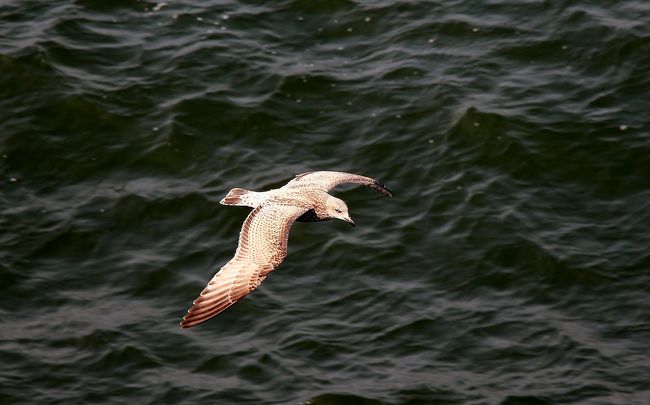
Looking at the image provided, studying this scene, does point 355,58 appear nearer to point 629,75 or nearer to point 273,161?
point 273,161

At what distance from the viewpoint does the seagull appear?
10078mm

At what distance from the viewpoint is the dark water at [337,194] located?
1345 centimetres

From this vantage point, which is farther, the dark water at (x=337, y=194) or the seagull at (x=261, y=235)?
the dark water at (x=337, y=194)

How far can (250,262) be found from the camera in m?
10.5

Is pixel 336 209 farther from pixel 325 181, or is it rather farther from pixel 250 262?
pixel 250 262

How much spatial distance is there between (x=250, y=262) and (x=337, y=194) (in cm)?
497

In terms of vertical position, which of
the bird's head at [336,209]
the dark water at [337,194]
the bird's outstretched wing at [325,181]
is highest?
the bird's head at [336,209]

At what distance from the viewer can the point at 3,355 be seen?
13.9 m

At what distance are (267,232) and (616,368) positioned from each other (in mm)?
4786

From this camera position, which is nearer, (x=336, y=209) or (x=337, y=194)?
(x=336, y=209)

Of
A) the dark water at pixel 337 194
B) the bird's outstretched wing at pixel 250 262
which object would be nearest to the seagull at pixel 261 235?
the bird's outstretched wing at pixel 250 262

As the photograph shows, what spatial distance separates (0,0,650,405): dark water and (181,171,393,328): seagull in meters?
2.42

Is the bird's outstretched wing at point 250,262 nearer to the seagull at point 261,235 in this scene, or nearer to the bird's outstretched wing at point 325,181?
the seagull at point 261,235

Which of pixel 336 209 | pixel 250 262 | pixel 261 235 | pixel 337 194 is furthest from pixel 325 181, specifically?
pixel 337 194
